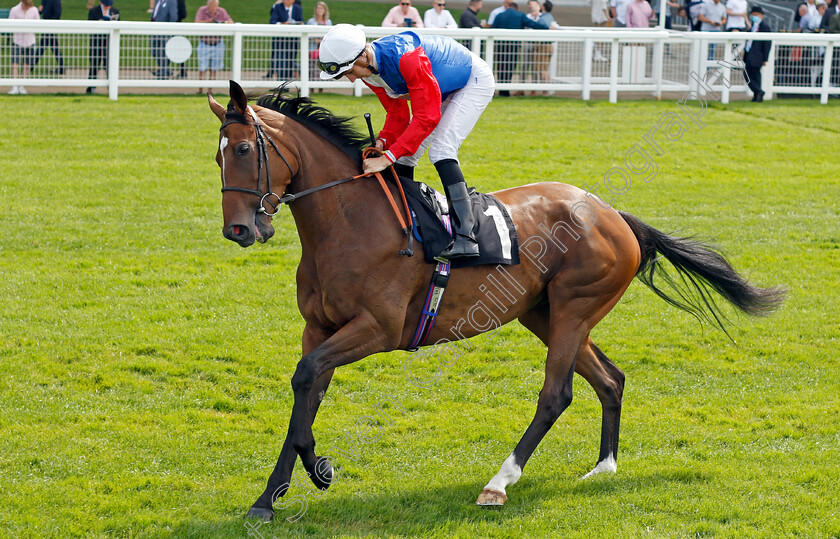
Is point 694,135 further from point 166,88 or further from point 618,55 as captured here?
point 166,88

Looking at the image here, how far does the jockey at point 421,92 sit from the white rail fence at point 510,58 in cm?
867

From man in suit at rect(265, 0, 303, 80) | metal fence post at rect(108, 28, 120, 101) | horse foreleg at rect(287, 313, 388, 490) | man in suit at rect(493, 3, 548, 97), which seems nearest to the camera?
horse foreleg at rect(287, 313, 388, 490)

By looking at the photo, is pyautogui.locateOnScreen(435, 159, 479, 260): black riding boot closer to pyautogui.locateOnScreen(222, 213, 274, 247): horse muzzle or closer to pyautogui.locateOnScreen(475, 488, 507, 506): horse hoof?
pyautogui.locateOnScreen(222, 213, 274, 247): horse muzzle

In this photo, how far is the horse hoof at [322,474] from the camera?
4.55 meters

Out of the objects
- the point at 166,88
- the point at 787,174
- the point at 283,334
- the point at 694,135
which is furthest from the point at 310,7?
the point at 283,334

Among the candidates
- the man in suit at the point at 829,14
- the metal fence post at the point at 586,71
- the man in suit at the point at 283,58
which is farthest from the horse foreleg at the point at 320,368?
the man in suit at the point at 829,14

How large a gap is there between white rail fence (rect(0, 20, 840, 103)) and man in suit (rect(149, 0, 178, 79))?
0.02 meters

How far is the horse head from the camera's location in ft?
14.2

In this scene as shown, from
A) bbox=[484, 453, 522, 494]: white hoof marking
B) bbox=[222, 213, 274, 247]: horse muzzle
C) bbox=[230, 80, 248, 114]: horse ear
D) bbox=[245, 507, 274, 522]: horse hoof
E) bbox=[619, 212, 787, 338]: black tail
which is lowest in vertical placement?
bbox=[245, 507, 274, 522]: horse hoof

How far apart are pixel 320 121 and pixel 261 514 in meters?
1.89

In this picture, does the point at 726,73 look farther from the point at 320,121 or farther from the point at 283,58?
the point at 320,121

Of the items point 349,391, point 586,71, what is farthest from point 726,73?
point 349,391

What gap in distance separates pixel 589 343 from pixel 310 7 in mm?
20376

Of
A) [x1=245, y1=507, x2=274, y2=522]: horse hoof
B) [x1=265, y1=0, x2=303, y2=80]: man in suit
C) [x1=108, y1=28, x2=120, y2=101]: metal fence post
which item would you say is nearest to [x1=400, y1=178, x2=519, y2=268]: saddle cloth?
[x1=245, y1=507, x2=274, y2=522]: horse hoof
